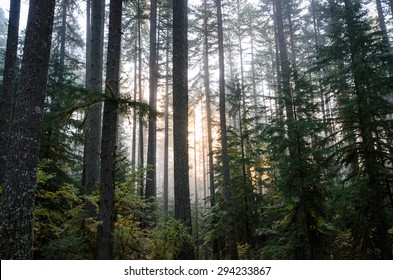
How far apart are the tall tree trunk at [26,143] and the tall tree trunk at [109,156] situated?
138 centimetres

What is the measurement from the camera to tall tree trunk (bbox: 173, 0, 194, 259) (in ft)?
27.0

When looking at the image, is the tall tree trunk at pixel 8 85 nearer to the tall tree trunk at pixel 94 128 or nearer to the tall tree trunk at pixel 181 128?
the tall tree trunk at pixel 94 128

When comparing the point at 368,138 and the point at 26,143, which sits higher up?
the point at 368,138

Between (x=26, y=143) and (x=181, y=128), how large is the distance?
4.18 metres

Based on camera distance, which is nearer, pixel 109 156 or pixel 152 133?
pixel 109 156

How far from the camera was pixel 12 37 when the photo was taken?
1084 cm

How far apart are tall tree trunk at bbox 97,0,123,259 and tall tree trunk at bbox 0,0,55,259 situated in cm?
138

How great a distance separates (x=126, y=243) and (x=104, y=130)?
129 inches

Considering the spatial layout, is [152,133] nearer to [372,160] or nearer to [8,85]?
[8,85]

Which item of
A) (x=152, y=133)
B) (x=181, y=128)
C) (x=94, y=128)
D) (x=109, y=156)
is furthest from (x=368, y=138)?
(x=152, y=133)

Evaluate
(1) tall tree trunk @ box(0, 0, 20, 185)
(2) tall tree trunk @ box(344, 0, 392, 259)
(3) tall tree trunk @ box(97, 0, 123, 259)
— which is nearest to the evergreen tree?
(2) tall tree trunk @ box(344, 0, 392, 259)

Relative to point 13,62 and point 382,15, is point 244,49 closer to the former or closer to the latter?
point 382,15

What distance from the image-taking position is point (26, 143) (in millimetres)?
5949

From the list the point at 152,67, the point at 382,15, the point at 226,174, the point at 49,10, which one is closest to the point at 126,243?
the point at 226,174
